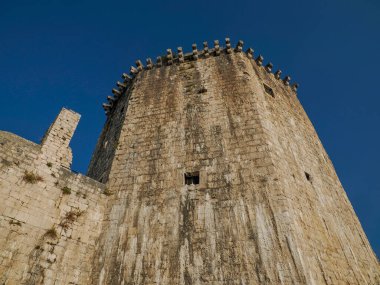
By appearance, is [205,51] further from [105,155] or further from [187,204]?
[187,204]

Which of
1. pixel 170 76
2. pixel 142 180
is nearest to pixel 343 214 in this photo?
pixel 142 180

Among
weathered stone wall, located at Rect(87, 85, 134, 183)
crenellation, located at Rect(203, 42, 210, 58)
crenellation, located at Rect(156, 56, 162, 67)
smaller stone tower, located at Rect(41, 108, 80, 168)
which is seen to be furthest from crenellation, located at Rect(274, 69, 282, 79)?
smaller stone tower, located at Rect(41, 108, 80, 168)

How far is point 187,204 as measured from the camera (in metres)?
7.83

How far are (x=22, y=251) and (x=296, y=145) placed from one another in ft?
29.1

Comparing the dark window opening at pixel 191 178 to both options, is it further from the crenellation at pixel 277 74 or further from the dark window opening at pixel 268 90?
the crenellation at pixel 277 74

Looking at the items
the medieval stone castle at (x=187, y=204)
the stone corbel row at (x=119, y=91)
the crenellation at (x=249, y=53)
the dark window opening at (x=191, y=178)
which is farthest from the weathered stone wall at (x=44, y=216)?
the crenellation at (x=249, y=53)

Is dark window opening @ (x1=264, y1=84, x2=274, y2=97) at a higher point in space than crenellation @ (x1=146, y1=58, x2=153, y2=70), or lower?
lower

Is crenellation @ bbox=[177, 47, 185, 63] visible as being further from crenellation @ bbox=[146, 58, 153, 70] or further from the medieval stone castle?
the medieval stone castle

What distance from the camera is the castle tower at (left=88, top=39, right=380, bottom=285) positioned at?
261 inches

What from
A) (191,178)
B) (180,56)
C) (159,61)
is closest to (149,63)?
(159,61)

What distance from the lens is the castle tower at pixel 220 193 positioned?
664 cm

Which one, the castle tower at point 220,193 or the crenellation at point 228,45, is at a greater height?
the crenellation at point 228,45

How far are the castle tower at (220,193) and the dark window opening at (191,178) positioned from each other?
30mm

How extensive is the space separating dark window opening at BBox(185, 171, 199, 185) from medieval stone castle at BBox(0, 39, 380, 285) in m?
0.03
